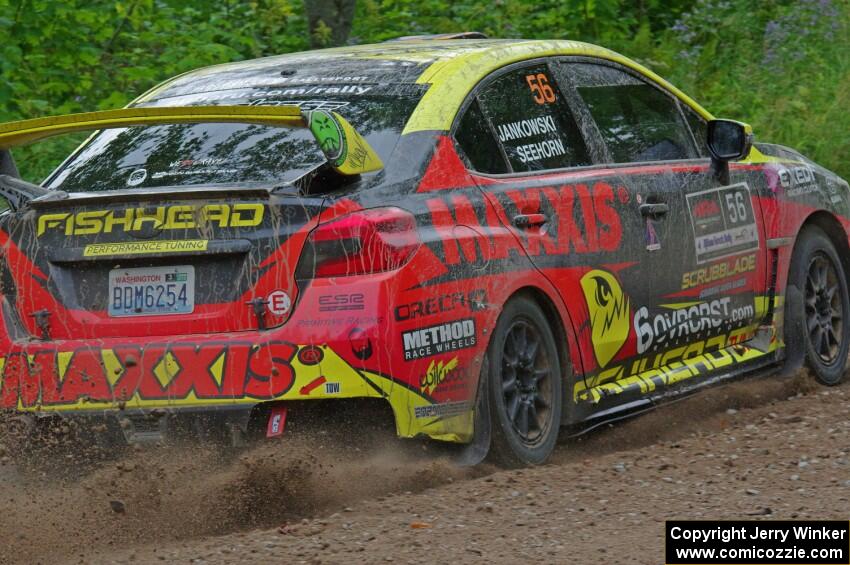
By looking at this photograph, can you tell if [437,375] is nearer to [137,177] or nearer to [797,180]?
[137,177]

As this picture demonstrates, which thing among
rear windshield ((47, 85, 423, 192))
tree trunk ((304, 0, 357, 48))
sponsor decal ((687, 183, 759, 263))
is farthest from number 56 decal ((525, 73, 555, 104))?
tree trunk ((304, 0, 357, 48))

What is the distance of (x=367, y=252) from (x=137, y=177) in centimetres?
105

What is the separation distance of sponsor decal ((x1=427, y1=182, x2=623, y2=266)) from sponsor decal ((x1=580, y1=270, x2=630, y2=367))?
13 centimetres

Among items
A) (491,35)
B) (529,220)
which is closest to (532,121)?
(529,220)

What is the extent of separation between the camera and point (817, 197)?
7.72 m

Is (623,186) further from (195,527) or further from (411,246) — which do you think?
(195,527)

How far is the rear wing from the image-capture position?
15.8ft

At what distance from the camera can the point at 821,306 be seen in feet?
25.6

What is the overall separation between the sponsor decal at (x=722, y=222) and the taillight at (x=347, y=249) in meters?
2.30

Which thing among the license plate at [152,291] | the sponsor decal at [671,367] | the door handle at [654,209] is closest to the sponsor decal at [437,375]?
the license plate at [152,291]

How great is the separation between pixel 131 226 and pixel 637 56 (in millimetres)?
9092

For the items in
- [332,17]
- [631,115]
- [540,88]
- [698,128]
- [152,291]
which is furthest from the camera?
[332,17]

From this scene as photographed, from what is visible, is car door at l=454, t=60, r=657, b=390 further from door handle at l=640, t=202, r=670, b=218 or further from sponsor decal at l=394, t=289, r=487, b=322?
sponsor decal at l=394, t=289, r=487, b=322

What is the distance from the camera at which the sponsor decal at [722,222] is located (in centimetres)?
679
